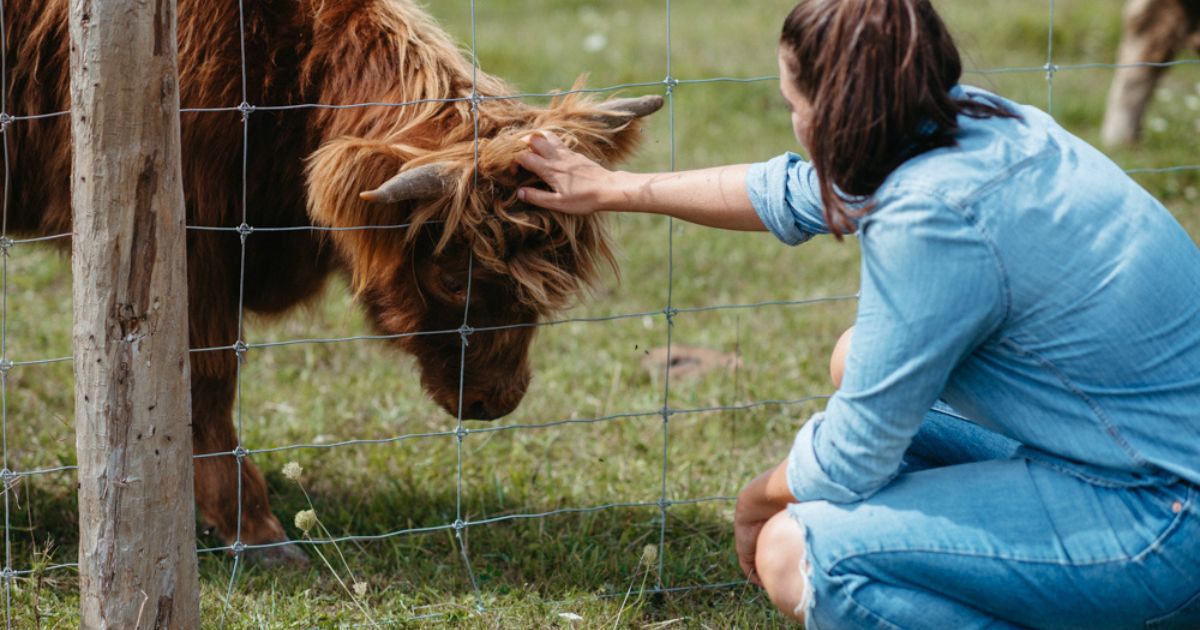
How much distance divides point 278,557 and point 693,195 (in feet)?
5.82

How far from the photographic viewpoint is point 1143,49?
8.05m

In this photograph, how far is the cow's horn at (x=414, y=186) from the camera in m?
3.03

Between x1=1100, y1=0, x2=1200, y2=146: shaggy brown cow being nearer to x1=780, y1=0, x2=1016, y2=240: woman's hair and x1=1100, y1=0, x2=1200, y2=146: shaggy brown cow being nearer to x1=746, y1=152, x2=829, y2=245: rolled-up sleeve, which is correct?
x1=746, y1=152, x2=829, y2=245: rolled-up sleeve

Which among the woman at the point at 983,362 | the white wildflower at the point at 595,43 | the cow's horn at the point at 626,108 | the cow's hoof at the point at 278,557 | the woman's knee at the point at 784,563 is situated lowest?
the cow's hoof at the point at 278,557

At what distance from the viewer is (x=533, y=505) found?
4.02m

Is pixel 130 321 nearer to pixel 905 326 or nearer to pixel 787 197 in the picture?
pixel 787 197

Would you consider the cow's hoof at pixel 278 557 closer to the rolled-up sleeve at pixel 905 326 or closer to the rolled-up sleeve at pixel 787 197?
the rolled-up sleeve at pixel 787 197

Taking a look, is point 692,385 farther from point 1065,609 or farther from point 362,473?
point 1065,609

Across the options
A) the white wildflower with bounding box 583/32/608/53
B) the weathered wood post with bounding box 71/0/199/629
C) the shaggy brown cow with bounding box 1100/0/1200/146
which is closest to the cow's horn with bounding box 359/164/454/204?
the weathered wood post with bounding box 71/0/199/629

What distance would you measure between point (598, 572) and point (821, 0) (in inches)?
75.5

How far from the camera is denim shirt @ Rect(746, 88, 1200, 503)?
7.16 ft

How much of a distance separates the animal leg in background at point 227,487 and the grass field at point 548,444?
11 cm

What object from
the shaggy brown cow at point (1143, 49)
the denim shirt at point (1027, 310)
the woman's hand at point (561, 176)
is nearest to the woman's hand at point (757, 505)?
the denim shirt at point (1027, 310)

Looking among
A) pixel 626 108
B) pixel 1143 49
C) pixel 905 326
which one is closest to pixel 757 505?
pixel 905 326
